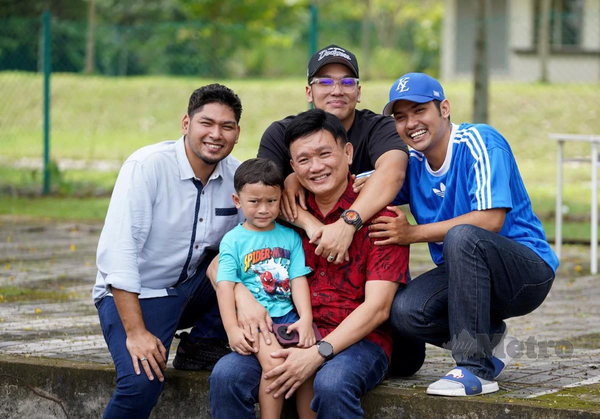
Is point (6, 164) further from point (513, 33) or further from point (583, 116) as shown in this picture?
point (513, 33)

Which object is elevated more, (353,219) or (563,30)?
(563,30)

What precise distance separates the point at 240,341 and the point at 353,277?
0.59 m

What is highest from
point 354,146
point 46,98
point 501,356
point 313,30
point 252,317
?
point 313,30

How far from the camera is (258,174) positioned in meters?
4.36

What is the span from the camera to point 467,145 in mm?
4363

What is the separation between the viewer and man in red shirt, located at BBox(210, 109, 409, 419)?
400cm

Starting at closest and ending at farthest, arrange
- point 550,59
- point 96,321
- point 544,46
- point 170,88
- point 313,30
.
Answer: point 96,321
point 313,30
point 544,46
point 170,88
point 550,59

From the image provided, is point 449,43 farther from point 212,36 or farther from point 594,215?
point 594,215

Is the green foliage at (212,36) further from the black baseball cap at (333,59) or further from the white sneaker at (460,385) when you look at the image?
the white sneaker at (460,385)

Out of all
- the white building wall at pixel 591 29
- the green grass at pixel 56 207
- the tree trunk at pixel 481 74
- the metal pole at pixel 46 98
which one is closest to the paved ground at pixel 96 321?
the green grass at pixel 56 207

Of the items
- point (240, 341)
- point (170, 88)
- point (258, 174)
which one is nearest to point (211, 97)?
point (258, 174)

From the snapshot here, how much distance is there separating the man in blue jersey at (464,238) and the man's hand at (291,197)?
0.36 meters

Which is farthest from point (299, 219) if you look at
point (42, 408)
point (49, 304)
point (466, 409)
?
point (49, 304)

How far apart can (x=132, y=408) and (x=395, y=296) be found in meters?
1.24
